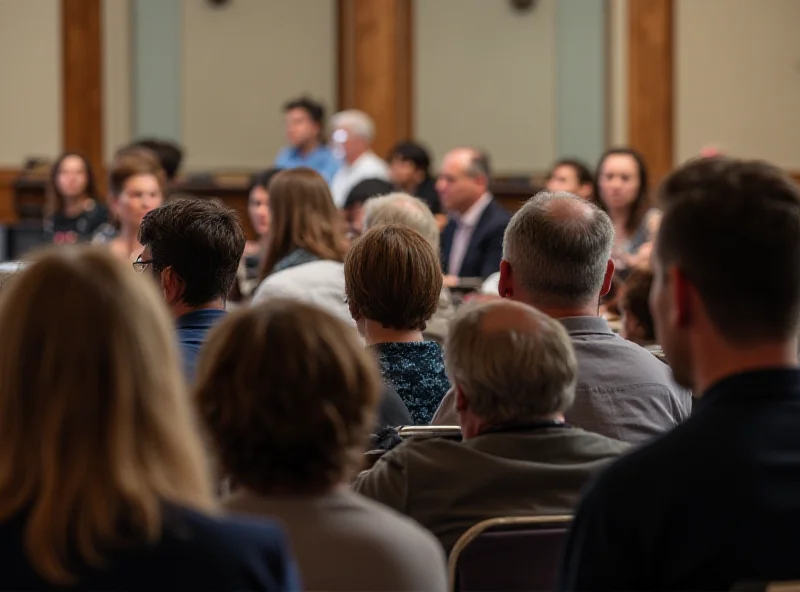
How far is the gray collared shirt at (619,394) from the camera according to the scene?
267 cm

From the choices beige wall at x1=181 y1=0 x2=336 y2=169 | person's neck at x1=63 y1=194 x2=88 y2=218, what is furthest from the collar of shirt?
beige wall at x1=181 y1=0 x2=336 y2=169

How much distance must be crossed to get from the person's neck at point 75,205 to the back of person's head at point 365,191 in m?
2.17

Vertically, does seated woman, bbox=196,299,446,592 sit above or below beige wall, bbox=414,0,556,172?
below

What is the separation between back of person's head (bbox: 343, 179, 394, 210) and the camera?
7.00 metres

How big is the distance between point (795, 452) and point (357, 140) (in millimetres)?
7438

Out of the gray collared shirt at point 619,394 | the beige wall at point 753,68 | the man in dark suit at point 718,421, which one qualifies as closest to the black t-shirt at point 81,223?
the beige wall at point 753,68

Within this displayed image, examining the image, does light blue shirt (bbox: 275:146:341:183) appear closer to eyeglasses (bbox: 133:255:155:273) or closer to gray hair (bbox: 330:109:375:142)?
gray hair (bbox: 330:109:375:142)

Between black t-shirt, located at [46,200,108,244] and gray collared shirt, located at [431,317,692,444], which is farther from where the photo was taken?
black t-shirt, located at [46,200,108,244]

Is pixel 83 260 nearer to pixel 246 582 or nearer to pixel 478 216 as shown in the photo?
pixel 246 582

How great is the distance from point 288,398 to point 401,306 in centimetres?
157

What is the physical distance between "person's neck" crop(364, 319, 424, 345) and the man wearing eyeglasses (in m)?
0.35

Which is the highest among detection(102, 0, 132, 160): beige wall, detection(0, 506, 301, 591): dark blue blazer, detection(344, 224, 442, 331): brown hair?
detection(102, 0, 132, 160): beige wall

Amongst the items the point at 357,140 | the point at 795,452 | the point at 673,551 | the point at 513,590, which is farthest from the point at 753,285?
the point at 357,140

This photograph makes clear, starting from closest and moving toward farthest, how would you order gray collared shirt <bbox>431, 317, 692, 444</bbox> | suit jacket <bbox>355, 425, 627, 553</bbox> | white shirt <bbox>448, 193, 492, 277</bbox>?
suit jacket <bbox>355, 425, 627, 553</bbox> < gray collared shirt <bbox>431, 317, 692, 444</bbox> < white shirt <bbox>448, 193, 492, 277</bbox>
